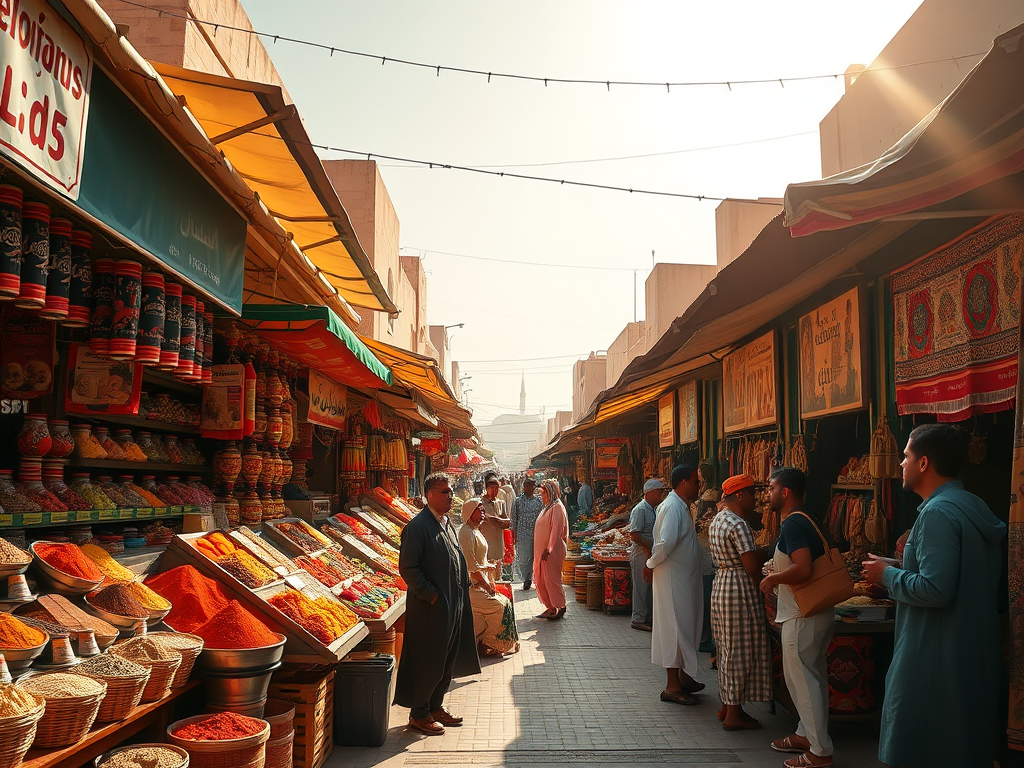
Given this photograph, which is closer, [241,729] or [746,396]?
[241,729]

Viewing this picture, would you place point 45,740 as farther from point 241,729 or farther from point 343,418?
point 343,418

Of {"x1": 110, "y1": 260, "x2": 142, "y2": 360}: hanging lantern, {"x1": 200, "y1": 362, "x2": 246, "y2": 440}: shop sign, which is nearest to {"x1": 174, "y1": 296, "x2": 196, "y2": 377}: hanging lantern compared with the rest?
{"x1": 110, "y1": 260, "x2": 142, "y2": 360}: hanging lantern

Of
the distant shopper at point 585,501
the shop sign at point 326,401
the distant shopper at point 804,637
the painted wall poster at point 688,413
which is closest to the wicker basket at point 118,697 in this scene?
the distant shopper at point 804,637

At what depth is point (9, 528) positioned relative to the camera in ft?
11.4

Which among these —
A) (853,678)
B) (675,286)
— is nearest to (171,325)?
(853,678)

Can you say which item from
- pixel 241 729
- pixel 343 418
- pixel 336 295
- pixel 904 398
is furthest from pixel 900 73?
pixel 241 729

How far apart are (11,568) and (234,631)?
109cm

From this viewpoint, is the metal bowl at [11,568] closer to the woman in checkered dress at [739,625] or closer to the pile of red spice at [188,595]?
the pile of red spice at [188,595]

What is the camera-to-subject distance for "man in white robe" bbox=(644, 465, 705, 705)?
19.7 feet

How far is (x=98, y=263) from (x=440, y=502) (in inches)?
110

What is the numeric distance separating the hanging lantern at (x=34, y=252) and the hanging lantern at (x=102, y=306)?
23.4 inches

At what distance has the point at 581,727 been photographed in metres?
5.43

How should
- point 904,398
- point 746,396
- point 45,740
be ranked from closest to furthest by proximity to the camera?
point 45,740 → point 904,398 → point 746,396

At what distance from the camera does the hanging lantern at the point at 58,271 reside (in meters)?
2.88
